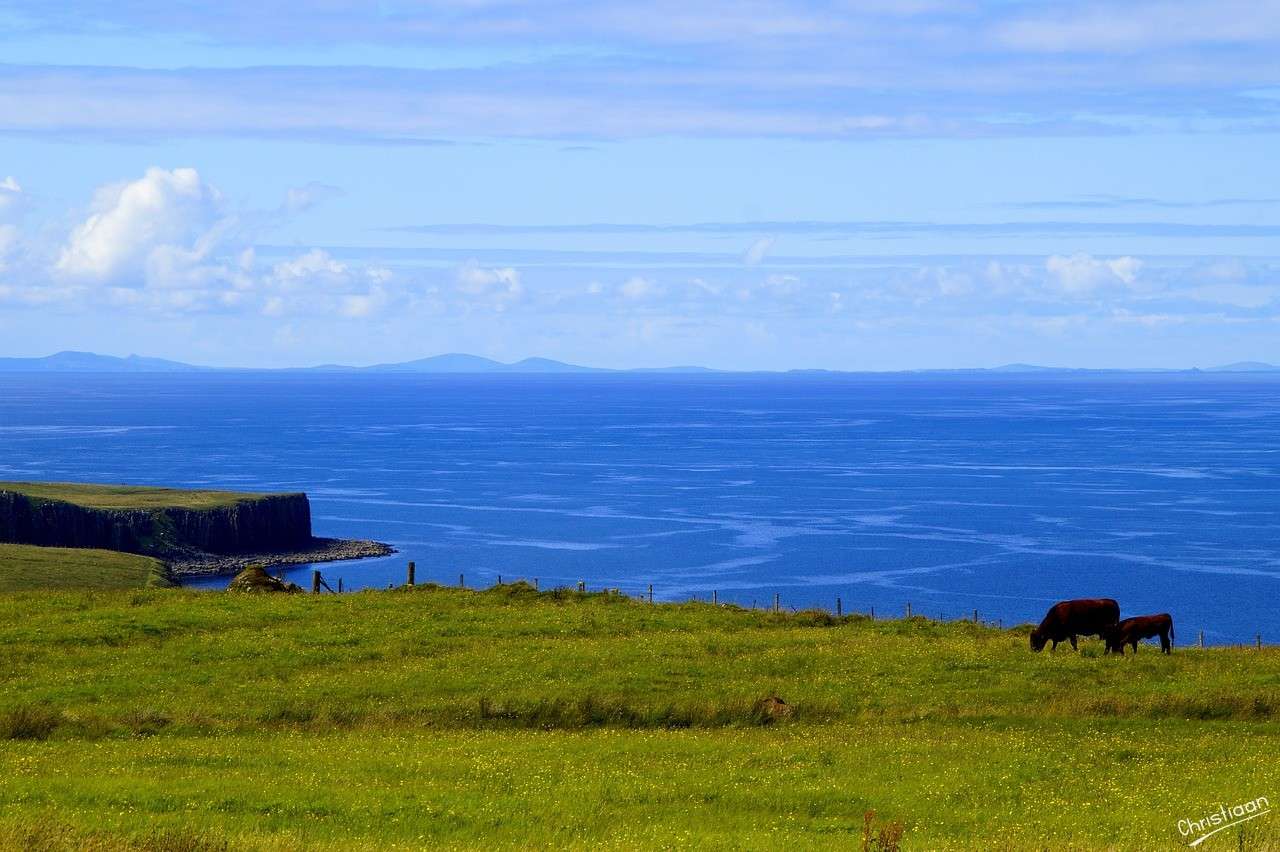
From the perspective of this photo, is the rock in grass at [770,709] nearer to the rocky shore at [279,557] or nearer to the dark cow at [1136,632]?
the dark cow at [1136,632]

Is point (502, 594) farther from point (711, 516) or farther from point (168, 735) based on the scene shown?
point (711, 516)

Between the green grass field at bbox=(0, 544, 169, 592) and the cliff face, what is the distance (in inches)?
1027

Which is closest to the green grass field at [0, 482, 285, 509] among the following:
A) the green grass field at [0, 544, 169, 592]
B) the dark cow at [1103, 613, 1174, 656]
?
the green grass field at [0, 544, 169, 592]

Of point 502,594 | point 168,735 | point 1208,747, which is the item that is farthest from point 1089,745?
point 502,594

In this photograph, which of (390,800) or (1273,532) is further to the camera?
(1273,532)

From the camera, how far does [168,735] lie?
2995cm

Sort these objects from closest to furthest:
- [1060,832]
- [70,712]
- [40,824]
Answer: [40,824]
[1060,832]
[70,712]

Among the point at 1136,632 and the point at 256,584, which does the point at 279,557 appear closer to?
the point at 256,584

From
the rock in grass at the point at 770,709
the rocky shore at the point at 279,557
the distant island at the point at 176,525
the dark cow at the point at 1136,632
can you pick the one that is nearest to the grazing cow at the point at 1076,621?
the dark cow at the point at 1136,632

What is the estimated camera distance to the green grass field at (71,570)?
81000mm

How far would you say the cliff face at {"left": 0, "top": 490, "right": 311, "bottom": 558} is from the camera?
124938 mm

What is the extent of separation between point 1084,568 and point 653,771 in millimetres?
105980

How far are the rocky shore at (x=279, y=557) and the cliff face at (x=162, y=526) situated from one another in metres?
1.59

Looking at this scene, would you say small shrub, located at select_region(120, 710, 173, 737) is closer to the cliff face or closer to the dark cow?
the dark cow
